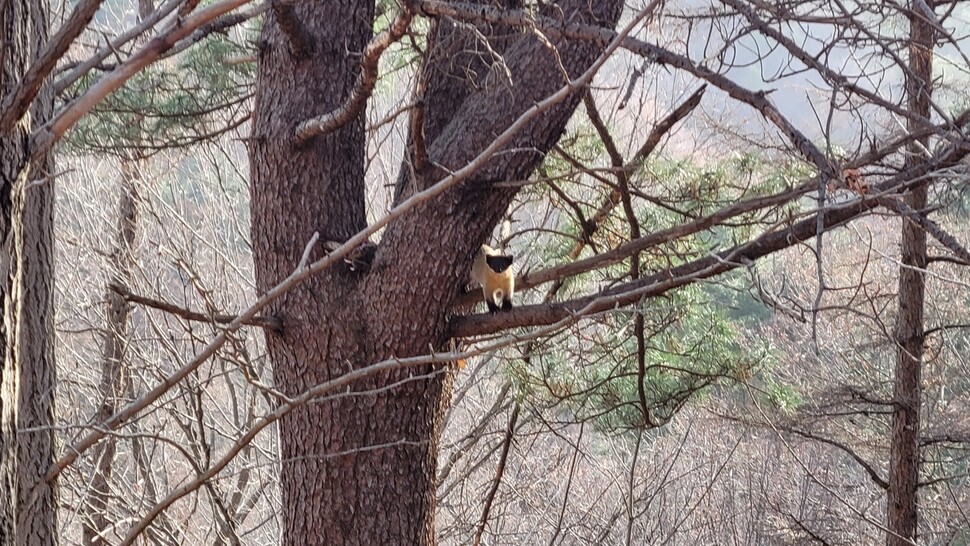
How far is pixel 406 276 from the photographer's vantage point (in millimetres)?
2953

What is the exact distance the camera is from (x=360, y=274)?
3.03 metres

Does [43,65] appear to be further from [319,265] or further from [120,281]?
[120,281]

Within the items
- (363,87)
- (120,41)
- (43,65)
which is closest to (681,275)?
(363,87)

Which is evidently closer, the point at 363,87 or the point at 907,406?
the point at 363,87

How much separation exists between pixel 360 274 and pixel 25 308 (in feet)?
4.83

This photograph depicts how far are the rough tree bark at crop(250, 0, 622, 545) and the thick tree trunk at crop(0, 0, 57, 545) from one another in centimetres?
128

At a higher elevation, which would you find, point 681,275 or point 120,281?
point 120,281

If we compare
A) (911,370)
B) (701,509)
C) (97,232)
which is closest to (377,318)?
(911,370)

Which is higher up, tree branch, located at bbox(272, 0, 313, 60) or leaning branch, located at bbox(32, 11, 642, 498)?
tree branch, located at bbox(272, 0, 313, 60)

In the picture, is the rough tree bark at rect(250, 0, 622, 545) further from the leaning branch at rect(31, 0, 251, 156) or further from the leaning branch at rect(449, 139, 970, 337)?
the leaning branch at rect(31, 0, 251, 156)

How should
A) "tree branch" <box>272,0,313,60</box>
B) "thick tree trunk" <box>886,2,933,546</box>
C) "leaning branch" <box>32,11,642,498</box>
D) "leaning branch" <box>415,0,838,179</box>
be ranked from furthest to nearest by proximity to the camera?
"thick tree trunk" <box>886,2,933,546</box>
"tree branch" <box>272,0,313,60</box>
"leaning branch" <box>415,0,838,179</box>
"leaning branch" <box>32,11,642,498</box>

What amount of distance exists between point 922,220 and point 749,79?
1171cm

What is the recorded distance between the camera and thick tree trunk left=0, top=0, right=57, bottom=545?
1.41 meters

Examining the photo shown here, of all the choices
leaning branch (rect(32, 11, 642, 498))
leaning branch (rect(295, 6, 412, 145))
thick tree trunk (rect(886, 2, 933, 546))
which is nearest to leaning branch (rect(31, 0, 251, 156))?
leaning branch (rect(32, 11, 642, 498))
